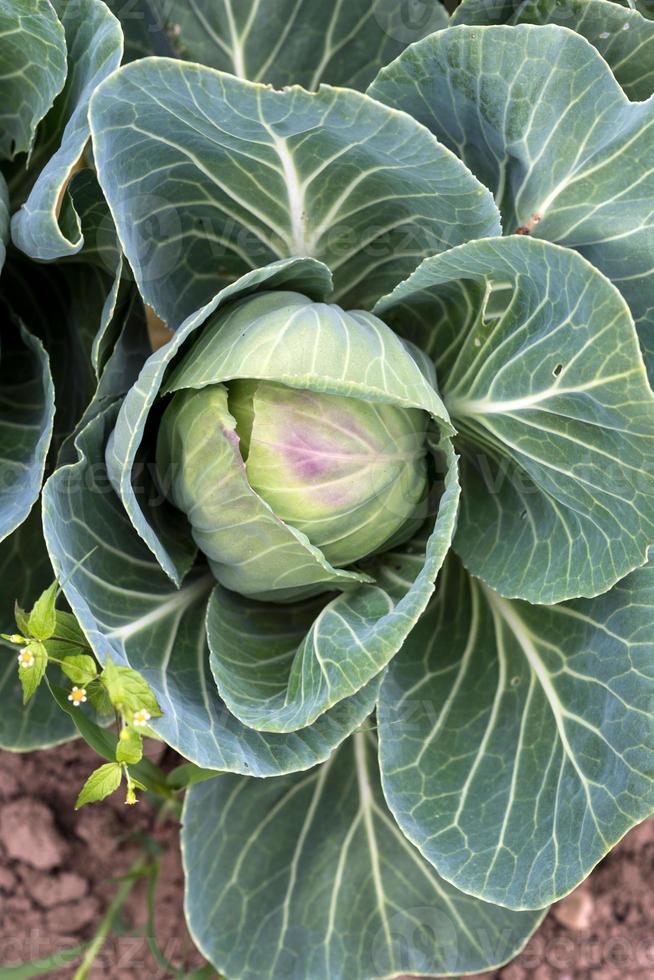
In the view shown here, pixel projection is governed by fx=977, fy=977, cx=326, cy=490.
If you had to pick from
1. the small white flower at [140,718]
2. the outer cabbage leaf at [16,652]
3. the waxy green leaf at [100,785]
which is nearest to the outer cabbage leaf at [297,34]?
the outer cabbage leaf at [16,652]

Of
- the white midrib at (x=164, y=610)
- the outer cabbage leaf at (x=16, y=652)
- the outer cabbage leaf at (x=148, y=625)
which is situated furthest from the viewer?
the outer cabbage leaf at (x=16, y=652)

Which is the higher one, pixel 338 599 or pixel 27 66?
pixel 27 66

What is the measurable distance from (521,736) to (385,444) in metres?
0.68

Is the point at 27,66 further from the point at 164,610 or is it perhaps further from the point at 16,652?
the point at 16,652

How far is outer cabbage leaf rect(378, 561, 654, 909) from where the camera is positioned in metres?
1.79

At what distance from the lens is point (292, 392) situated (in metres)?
1.64

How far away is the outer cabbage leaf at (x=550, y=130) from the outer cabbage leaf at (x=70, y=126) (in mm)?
491

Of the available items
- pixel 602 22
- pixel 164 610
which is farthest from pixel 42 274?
pixel 602 22

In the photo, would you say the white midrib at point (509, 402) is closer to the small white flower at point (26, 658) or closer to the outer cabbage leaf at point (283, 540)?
the outer cabbage leaf at point (283, 540)

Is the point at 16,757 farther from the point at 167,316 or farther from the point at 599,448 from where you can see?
the point at 599,448

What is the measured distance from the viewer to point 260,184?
176 cm

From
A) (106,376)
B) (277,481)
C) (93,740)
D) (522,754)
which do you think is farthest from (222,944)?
(106,376)

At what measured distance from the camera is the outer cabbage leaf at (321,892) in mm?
2119

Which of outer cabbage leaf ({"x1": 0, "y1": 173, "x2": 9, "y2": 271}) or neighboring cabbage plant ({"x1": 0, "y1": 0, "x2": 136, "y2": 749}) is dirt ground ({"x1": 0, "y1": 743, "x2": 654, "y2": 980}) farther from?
outer cabbage leaf ({"x1": 0, "y1": 173, "x2": 9, "y2": 271})
